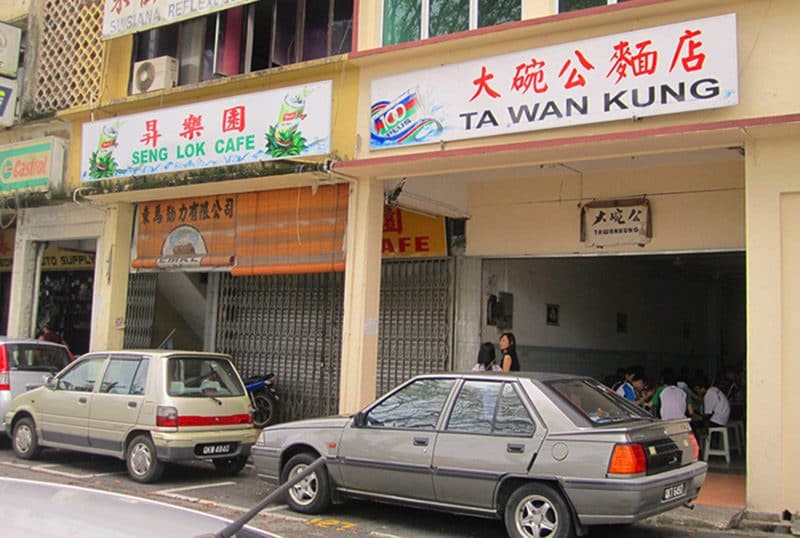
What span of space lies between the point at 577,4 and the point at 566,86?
51.0 inches

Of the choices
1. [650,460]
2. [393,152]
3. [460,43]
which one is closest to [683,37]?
[460,43]

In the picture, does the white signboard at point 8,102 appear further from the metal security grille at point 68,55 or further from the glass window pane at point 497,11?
the glass window pane at point 497,11

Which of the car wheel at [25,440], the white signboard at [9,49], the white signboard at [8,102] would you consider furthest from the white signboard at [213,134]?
the car wheel at [25,440]

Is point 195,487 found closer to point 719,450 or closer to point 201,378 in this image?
point 201,378

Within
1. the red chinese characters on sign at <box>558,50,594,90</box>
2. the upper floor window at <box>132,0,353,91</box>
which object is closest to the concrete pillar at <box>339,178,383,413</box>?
the upper floor window at <box>132,0,353,91</box>

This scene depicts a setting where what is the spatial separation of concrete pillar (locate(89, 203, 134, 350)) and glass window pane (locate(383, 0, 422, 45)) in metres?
6.16

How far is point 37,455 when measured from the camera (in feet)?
34.0

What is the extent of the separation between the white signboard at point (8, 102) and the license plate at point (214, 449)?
9.10 m

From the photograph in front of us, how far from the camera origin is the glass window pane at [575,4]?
925 cm

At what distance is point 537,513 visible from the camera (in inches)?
251

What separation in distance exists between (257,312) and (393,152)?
5733 mm

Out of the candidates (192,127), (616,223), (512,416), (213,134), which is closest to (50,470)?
(213,134)

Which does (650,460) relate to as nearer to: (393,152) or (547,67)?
(547,67)

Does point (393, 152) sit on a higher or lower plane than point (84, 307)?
higher
